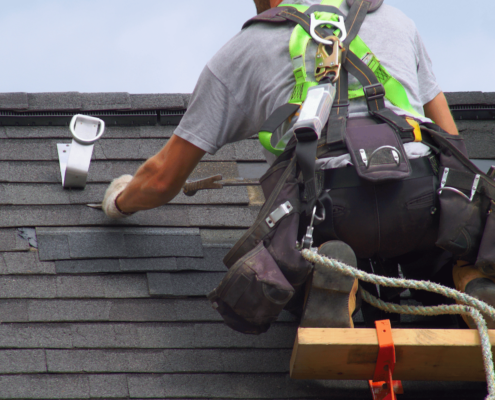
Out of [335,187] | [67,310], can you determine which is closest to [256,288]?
[335,187]

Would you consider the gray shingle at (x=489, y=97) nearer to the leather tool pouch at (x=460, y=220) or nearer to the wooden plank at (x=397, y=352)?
the leather tool pouch at (x=460, y=220)

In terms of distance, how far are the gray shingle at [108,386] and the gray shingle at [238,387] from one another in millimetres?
27

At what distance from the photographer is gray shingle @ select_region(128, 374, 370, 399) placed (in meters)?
2.15

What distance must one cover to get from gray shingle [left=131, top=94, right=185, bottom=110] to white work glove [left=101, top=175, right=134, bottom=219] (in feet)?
1.79

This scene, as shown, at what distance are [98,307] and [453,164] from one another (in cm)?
150

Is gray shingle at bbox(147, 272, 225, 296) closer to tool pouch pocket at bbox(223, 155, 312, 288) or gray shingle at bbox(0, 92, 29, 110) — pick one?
tool pouch pocket at bbox(223, 155, 312, 288)

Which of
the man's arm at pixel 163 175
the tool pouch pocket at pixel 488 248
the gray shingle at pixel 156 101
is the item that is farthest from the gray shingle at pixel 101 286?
the tool pouch pocket at pixel 488 248

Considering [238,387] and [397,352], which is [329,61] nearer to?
[397,352]

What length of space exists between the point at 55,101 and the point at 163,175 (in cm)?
109

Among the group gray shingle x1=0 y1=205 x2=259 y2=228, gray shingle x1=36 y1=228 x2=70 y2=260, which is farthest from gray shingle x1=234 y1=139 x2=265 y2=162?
gray shingle x1=36 y1=228 x2=70 y2=260

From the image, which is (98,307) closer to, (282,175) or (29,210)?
(29,210)

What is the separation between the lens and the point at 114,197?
102 inches

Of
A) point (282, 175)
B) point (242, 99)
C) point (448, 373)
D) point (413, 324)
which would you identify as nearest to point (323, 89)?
point (282, 175)

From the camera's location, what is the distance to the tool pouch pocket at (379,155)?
1.74 metres
